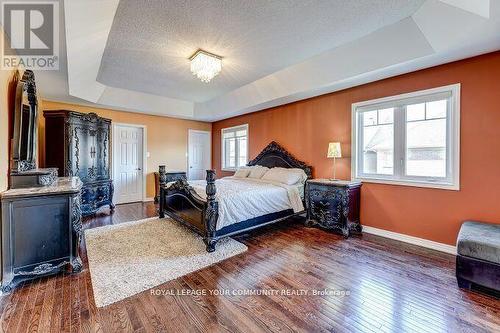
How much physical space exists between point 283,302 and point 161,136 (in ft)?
18.7

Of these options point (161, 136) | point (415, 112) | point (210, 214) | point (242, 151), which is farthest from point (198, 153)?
point (415, 112)

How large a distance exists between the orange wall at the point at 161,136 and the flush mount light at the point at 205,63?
10.8ft

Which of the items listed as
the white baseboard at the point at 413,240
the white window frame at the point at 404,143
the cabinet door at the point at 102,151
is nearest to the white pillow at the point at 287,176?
the white window frame at the point at 404,143

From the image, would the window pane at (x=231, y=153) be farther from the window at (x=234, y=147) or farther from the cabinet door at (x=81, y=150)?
the cabinet door at (x=81, y=150)

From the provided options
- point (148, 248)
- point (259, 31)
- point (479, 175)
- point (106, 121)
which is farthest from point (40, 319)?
point (479, 175)

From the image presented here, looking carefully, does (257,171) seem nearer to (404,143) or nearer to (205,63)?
(205,63)

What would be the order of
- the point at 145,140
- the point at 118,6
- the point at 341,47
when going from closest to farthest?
the point at 118,6 < the point at 341,47 < the point at 145,140

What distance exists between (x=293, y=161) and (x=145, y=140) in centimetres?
402

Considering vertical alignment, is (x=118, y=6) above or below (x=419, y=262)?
above

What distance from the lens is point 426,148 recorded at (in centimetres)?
325

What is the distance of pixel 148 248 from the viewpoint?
10.1 feet

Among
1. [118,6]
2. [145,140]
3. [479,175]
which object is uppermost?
[118,6]

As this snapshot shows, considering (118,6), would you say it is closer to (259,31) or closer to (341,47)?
(259,31)

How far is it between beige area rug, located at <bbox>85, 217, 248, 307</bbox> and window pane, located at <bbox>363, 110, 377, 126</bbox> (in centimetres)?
289
